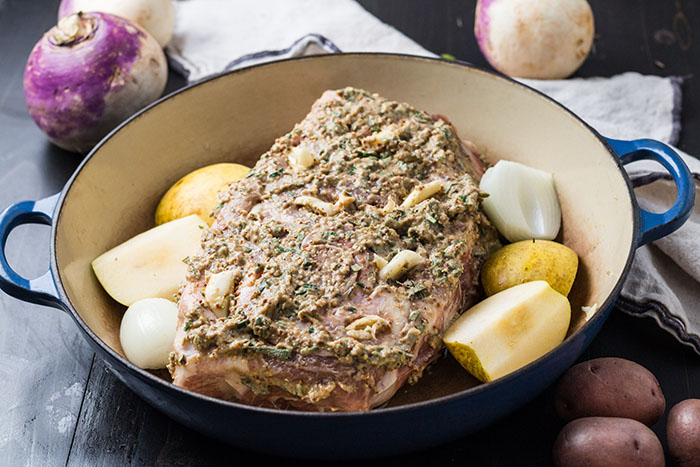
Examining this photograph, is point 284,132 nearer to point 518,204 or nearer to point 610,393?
point 518,204

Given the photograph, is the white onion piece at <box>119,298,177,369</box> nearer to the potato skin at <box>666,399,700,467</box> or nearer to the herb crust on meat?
the herb crust on meat

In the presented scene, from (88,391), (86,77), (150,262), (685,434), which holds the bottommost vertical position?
(88,391)

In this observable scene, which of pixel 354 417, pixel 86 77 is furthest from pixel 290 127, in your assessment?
pixel 354 417

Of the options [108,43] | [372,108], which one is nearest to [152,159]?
[108,43]

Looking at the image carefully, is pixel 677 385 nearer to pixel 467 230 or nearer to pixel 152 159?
pixel 467 230

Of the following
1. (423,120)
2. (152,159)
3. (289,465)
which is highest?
(423,120)

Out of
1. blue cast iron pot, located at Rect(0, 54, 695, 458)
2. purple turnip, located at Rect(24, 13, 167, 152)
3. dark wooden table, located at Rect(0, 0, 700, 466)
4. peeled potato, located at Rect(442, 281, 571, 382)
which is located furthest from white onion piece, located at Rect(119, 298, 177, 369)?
purple turnip, located at Rect(24, 13, 167, 152)
